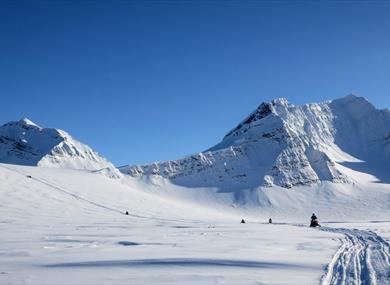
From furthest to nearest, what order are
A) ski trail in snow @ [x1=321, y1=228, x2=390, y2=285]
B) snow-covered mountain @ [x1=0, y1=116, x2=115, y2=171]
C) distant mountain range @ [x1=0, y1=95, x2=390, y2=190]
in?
snow-covered mountain @ [x1=0, y1=116, x2=115, y2=171] → distant mountain range @ [x1=0, y1=95, x2=390, y2=190] → ski trail in snow @ [x1=321, y1=228, x2=390, y2=285]

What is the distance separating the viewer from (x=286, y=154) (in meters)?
87.9

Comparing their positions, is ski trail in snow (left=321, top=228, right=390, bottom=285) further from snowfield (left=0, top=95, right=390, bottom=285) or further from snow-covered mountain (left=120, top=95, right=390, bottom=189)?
snow-covered mountain (left=120, top=95, right=390, bottom=189)

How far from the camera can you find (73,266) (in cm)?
1030

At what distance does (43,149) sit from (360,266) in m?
133

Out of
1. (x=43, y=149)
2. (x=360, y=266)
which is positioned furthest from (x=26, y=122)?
(x=360, y=266)

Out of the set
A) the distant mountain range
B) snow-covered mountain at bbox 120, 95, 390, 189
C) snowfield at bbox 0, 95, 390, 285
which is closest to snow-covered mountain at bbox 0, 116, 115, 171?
the distant mountain range

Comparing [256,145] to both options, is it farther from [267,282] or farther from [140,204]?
[267,282]

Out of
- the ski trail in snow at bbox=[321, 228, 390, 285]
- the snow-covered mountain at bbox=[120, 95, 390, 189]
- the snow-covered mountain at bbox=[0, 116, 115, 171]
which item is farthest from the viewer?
the snow-covered mountain at bbox=[0, 116, 115, 171]

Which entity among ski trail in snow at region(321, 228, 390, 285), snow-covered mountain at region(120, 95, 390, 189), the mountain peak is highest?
the mountain peak

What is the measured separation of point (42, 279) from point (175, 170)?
253ft

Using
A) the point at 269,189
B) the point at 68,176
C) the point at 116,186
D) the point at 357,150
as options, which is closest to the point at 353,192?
the point at 269,189

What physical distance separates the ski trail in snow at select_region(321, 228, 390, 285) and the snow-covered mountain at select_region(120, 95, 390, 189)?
67996 mm

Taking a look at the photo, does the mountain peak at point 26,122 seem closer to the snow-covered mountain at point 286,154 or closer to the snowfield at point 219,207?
the snowfield at point 219,207

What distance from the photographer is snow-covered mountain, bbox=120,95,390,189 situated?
3295 inches
